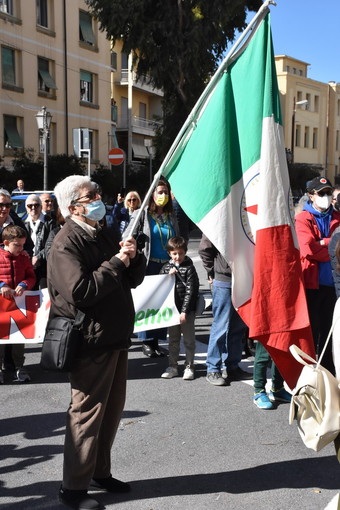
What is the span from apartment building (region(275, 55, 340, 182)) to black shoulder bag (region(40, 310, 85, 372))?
58.8 m

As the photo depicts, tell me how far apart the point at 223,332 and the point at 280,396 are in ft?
2.81

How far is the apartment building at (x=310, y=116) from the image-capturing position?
60.2m

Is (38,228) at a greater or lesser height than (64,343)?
greater

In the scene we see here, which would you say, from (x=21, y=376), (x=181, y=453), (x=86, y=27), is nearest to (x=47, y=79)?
(x=86, y=27)

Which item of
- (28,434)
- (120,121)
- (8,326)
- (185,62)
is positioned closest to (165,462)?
(28,434)

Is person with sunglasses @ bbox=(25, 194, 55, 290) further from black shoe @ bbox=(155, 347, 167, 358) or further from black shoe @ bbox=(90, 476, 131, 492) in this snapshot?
black shoe @ bbox=(90, 476, 131, 492)

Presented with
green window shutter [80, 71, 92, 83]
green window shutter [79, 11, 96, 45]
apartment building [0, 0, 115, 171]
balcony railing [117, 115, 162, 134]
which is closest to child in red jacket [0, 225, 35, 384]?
apartment building [0, 0, 115, 171]

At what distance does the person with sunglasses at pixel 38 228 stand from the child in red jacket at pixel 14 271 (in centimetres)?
107

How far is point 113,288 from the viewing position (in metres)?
3.36

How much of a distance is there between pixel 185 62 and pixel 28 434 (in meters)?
22.6

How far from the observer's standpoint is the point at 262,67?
3.91 meters

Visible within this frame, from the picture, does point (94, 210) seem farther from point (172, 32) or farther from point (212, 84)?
point (172, 32)

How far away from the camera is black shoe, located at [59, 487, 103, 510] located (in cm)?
353

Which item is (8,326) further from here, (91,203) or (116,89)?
(116,89)
